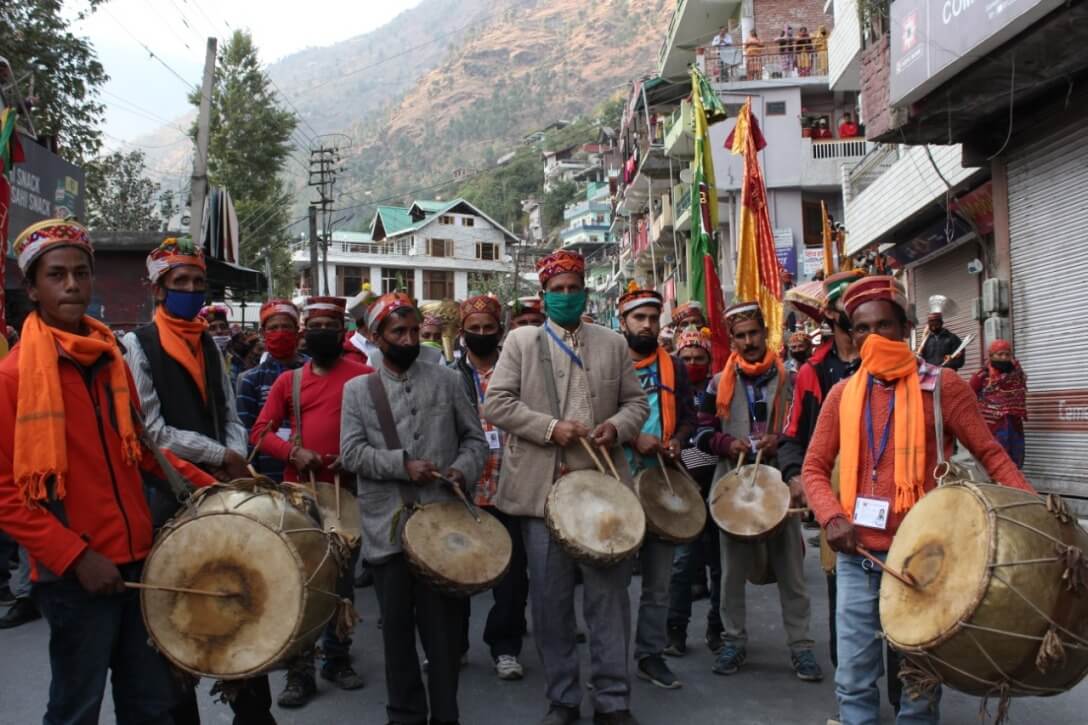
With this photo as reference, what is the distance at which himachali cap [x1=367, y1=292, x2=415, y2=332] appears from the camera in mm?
5188

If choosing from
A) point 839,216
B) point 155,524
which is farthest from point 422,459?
point 839,216

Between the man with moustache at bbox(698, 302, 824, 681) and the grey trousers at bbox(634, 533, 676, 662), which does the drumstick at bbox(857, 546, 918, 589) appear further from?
the man with moustache at bbox(698, 302, 824, 681)

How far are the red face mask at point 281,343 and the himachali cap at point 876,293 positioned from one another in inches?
165

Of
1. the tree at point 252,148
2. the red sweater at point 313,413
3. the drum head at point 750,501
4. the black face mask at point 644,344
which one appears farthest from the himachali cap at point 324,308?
the tree at point 252,148

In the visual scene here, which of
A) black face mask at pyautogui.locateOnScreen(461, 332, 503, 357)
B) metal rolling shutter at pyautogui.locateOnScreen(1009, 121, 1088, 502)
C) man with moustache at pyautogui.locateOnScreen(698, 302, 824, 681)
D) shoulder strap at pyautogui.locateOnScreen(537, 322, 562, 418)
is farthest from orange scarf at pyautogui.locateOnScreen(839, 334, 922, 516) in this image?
metal rolling shutter at pyautogui.locateOnScreen(1009, 121, 1088, 502)

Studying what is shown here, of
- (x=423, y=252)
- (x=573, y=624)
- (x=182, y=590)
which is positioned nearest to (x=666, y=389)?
(x=573, y=624)

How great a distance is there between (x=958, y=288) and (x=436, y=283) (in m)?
64.5

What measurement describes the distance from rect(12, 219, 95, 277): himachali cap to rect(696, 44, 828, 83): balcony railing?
32643 mm

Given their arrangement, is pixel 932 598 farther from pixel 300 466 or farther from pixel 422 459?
pixel 300 466

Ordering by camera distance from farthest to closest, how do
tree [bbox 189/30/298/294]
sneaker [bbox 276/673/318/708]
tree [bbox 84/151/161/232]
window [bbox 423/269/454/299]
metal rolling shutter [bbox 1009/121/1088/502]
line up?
window [bbox 423/269/454/299]
tree [bbox 189/30/298/294]
tree [bbox 84/151/161/232]
metal rolling shutter [bbox 1009/121/1088/502]
sneaker [bbox 276/673/318/708]

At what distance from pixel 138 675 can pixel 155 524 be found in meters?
0.60

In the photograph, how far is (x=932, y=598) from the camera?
338cm

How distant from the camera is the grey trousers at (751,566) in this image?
19.9 feet

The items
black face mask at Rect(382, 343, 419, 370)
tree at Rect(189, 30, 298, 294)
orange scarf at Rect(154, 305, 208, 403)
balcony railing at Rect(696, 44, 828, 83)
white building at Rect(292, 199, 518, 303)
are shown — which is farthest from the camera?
white building at Rect(292, 199, 518, 303)
